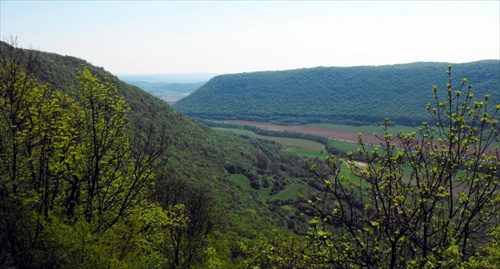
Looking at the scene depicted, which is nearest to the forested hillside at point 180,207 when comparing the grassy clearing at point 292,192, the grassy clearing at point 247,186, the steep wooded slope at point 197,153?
the steep wooded slope at point 197,153

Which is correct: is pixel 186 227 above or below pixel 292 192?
above

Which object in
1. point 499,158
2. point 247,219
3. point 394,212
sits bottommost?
point 247,219

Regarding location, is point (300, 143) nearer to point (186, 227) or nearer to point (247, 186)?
point (247, 186)

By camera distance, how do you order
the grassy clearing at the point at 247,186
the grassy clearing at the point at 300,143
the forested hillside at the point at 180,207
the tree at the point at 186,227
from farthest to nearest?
the grassy clearing at the point at 300,143 → the grassy clearing at the point at 247,186 → the tree at the point at 186,227 → the forested hillside at the point at 180,207

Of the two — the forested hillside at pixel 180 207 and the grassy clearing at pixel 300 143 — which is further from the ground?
the forested hillside at pixel 180 207

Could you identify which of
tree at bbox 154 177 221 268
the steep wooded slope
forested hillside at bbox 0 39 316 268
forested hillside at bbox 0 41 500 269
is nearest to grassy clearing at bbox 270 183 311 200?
the steep wooded slope

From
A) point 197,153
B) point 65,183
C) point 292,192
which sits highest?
point 65,183

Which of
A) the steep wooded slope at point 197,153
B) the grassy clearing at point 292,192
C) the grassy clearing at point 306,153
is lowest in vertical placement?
the grassy clearing at point 292,192

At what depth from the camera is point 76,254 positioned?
16625 millimetres

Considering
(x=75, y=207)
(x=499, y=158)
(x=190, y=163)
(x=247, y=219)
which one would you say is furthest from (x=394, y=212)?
(x=190, y=163)

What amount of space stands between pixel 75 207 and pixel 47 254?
379cm

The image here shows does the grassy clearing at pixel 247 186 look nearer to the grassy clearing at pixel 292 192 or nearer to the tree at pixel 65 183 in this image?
the grassy clearing at pixel 292 192

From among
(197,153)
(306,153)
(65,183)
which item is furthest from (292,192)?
(65,183)

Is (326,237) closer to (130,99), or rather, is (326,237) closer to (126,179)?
(126,179)
